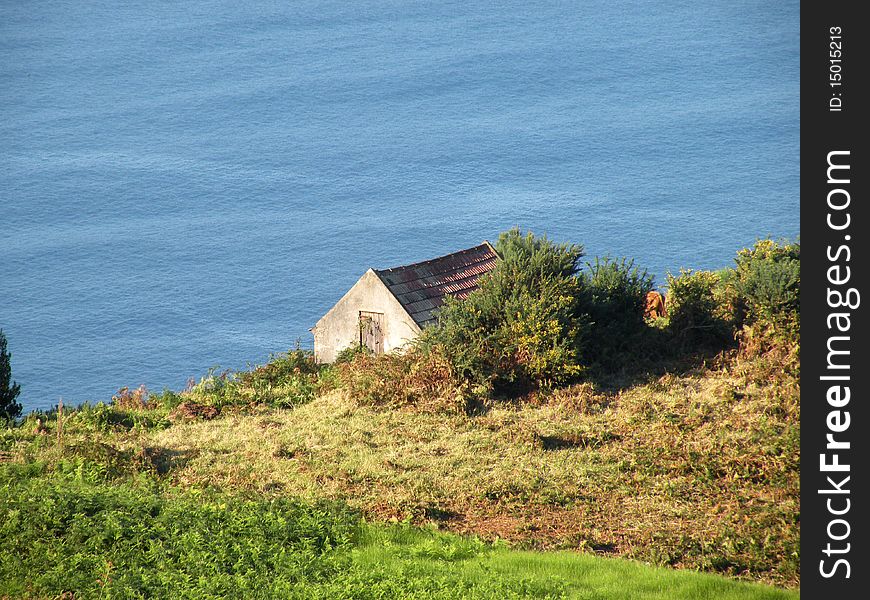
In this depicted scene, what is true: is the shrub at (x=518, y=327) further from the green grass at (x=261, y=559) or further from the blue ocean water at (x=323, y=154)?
the blue ocean water at (x=323, y=154)

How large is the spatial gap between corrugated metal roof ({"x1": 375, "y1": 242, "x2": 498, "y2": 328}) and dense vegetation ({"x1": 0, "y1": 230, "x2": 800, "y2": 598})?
2080 mm

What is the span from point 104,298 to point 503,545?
280 feet

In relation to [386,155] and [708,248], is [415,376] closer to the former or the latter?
[708,248]

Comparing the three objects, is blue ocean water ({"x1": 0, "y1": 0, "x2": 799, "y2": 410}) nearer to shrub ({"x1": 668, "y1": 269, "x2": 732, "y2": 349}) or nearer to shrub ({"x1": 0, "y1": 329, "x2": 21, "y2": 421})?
shrub ({"x1": 0, "y1": 329, "x2": 21, "y2": 421})

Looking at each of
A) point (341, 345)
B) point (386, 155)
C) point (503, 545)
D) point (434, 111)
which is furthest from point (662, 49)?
point (503, 545)

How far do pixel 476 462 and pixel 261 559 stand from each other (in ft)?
19.3

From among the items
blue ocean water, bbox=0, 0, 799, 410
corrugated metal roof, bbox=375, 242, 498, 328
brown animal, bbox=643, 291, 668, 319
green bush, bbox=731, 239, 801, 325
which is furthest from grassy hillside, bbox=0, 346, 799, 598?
blue ocean water, bbox=0, 0, 799, 410

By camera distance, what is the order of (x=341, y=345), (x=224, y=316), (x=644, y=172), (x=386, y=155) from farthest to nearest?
(x=386, y=155) → (x=644, y=172) → (x=224, y=316) → (x=341, y=345)

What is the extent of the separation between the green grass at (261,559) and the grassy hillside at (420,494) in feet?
0.13

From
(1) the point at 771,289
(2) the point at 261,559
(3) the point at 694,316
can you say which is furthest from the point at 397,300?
(2) the point at 261,559

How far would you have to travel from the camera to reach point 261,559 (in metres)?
17.1

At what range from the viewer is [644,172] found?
12350 centimetres

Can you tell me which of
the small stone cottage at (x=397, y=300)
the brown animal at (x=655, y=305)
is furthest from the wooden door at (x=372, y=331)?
the brown animal at (x=655, y=305)
